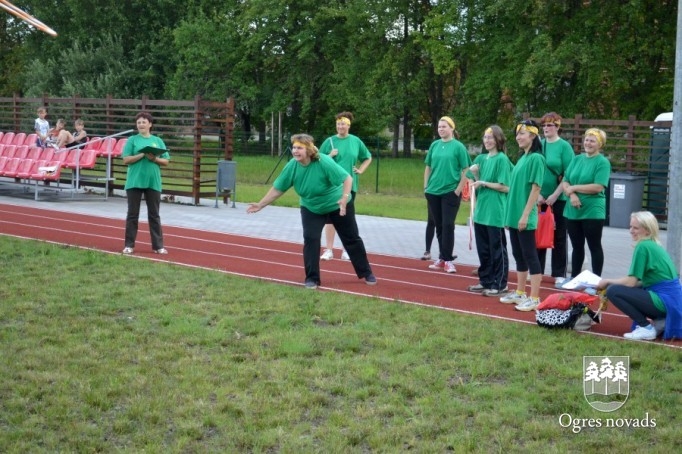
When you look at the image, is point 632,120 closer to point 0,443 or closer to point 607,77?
point 607,77

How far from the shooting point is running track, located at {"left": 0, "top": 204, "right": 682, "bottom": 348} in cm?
1023

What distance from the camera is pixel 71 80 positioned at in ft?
168

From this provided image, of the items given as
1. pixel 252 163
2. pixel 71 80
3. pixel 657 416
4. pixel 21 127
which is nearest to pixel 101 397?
pixel 657 416

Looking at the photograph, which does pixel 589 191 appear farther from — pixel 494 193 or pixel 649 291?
pixel 649 291

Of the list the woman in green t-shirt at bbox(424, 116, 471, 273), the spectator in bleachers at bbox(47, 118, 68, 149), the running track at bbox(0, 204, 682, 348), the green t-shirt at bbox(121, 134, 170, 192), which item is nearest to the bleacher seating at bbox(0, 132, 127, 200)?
the spectator in bleachers at bbox(47, 118, 68, 149)

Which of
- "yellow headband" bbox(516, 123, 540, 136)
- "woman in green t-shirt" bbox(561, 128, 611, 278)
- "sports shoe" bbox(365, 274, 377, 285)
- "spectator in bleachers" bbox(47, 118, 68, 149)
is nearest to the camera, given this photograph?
"yellow headband" bbox(516, 123, 540, 136)

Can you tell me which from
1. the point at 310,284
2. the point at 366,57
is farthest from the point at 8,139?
the point at 366,57

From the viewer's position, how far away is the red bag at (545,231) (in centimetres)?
1138

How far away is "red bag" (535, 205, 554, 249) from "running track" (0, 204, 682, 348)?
1.80 feet

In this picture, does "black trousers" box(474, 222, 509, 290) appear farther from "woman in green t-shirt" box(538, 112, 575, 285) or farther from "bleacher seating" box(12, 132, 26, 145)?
"bleacher seating" box(12, 132, 26, 145)

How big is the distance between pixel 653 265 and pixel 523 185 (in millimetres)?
1696

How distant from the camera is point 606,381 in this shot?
23.2ft

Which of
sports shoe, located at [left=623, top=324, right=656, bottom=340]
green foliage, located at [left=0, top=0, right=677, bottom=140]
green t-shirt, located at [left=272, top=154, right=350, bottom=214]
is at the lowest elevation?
sports shoe, located at [left=623, top=324, right=656, bottom=340]

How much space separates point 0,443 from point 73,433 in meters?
0.41
